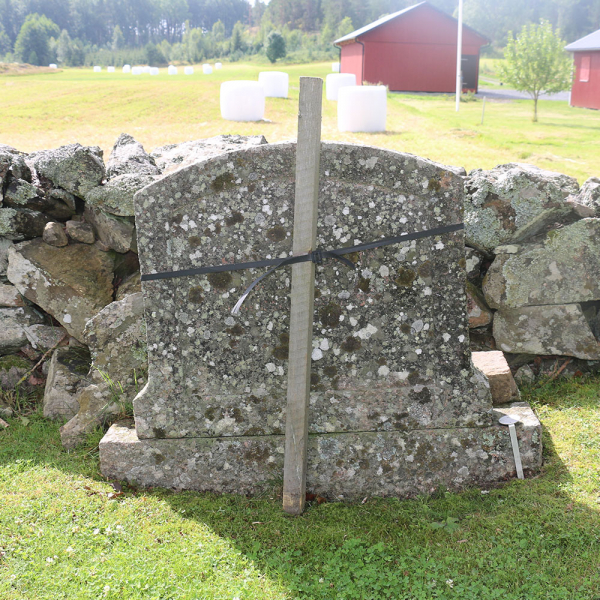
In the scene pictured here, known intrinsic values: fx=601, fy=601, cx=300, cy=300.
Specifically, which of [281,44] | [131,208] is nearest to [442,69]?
[281,44]

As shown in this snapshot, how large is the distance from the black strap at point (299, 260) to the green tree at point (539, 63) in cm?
2509

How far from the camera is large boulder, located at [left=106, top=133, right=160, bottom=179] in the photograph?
16.2 feet

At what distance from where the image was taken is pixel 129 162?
5059mm

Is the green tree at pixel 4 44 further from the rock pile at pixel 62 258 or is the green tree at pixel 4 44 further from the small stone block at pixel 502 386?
the small stone block at pixel 502 386

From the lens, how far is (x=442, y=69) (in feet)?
131

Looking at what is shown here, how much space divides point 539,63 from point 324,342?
26.6 m

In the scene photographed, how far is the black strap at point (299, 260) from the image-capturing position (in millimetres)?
3412

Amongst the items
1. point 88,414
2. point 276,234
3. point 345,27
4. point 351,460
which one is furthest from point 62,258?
point 345,27

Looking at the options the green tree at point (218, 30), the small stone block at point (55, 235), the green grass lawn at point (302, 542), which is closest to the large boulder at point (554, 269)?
the green grass lawn at point (302, 542)

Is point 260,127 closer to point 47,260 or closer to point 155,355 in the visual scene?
point 47,260

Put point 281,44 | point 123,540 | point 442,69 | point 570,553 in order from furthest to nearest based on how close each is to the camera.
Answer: point 281,44, point 442,69, point 123,540, point 570,553

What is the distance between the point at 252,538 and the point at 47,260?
114 inches

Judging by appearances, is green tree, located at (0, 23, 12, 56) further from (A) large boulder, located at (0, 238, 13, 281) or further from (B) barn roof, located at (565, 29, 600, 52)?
(A) large boulder, located at (0, 238, 13, 281)

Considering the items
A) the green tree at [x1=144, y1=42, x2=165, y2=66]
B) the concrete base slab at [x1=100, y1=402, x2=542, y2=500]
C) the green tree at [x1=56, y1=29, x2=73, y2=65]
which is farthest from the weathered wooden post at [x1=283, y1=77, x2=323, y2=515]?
the green tree at [x1=144, y1=42, x2=165, y2=66]
